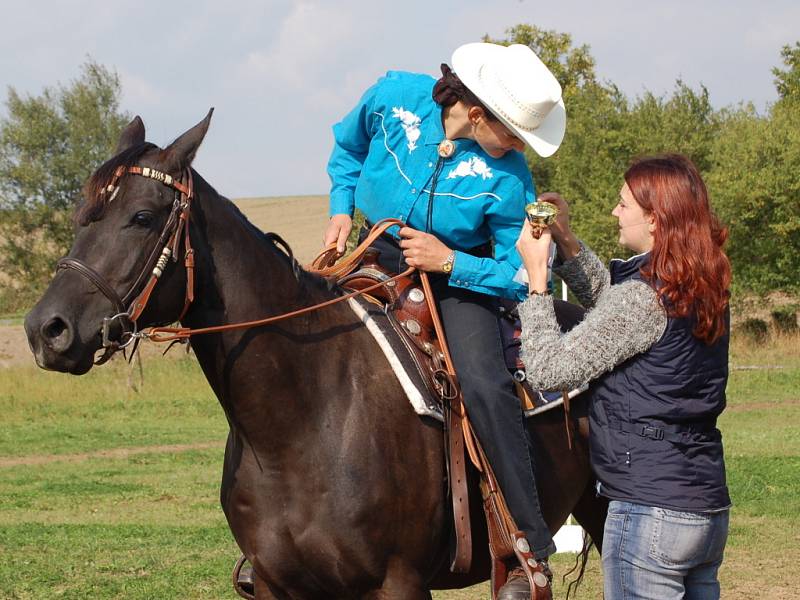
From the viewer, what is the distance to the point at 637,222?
3471 mm

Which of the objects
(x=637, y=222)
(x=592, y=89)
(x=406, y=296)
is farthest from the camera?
(x=592, y=89)

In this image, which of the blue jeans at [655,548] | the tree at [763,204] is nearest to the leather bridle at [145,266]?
the blue jeans at [655,548]

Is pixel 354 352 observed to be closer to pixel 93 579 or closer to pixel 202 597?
pixel 202 597

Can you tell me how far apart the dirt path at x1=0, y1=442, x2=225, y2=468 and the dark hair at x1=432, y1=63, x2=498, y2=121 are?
11.0 m

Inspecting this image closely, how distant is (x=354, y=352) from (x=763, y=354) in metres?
21.8

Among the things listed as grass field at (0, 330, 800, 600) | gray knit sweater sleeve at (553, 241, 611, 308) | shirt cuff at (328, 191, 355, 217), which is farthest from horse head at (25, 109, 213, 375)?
grass field at (0, 330, 800, 600)

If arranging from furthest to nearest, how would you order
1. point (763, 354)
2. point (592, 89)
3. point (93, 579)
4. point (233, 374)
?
point (592, 89) → point (763, 354) → point (93, 579) → point (233, 374)

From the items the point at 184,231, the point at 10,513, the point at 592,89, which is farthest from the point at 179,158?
the point at 592,89

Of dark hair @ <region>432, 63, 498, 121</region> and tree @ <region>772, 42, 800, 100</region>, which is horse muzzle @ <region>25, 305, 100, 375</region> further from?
tree @ <region>772, 42, 800, 100</region>

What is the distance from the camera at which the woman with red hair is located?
3.31m

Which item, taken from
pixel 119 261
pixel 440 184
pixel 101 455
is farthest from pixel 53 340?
pixel 101 455

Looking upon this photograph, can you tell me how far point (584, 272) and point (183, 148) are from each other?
1625 millimetres

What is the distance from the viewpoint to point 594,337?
11.0 ft

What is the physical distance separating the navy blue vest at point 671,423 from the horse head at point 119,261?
1533 millimetres
